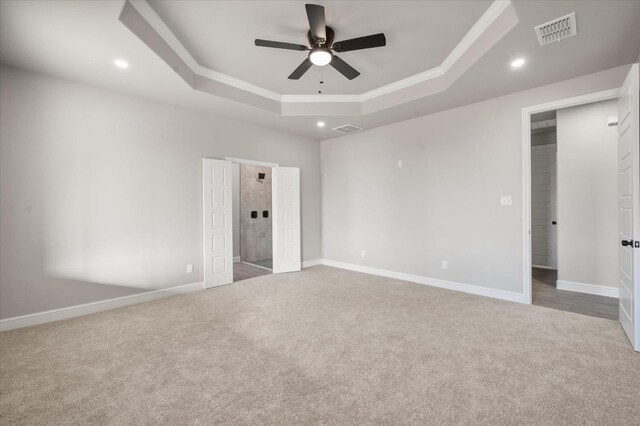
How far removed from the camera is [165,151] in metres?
4.25

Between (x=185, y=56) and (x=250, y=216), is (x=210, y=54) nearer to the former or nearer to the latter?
(x=185, y=56)

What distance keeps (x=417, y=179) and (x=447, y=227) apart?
97cm

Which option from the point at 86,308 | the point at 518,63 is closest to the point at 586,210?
the point at 518,63

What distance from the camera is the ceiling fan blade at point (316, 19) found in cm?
222

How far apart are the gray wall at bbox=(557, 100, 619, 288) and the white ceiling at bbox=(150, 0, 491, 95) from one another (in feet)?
8.33

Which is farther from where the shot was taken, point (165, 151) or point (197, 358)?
A: point (165, 151)

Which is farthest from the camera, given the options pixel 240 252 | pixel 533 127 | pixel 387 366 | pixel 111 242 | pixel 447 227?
pixel 240 252

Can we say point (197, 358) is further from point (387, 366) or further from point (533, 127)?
point (533, 127)

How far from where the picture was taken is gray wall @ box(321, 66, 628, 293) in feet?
12.8

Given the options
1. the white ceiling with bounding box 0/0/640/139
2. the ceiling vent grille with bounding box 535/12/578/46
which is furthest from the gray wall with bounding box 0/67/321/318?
the ceiling vent grille with bounding box 535/12/578/46

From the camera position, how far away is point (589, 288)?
4.16 metres

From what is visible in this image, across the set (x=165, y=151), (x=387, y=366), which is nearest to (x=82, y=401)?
(x=387, y=366)

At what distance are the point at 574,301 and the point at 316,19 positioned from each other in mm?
4700

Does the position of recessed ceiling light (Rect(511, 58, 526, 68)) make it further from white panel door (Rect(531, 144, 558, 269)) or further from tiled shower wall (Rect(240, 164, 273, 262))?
tiled shower wall (Rect(240, 164, 273, 262))
